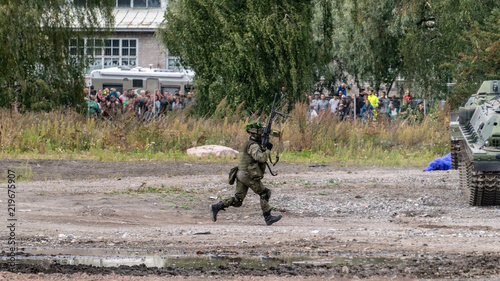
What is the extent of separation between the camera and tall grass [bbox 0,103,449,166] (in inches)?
902

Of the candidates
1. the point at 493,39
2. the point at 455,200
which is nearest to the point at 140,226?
the point at 455,200

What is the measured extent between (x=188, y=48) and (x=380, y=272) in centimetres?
2354


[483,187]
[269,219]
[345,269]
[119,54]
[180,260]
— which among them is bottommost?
[119,54]

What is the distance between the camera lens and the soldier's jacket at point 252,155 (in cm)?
1153

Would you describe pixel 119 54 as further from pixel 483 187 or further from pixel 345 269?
pixel 345 269

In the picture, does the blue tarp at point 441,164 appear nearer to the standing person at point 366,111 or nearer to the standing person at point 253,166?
the standing person at point 366,111

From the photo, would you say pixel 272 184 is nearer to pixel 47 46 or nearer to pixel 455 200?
pixel 455 200

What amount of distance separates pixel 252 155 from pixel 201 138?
43.6 ft

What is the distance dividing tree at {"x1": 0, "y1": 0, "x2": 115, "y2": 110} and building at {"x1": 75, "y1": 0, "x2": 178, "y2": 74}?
23.1m

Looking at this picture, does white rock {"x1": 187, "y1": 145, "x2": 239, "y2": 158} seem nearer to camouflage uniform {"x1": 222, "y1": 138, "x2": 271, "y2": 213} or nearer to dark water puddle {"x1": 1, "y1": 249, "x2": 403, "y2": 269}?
camouflage uniform {"x1": 222, "y1": 138, "x2": 271, "y2": 213}

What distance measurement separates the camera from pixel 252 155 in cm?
1159

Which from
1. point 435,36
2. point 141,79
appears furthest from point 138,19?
point 435,36

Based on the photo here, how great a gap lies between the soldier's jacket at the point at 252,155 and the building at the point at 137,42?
41099 mm

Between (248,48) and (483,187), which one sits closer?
(483,187)
